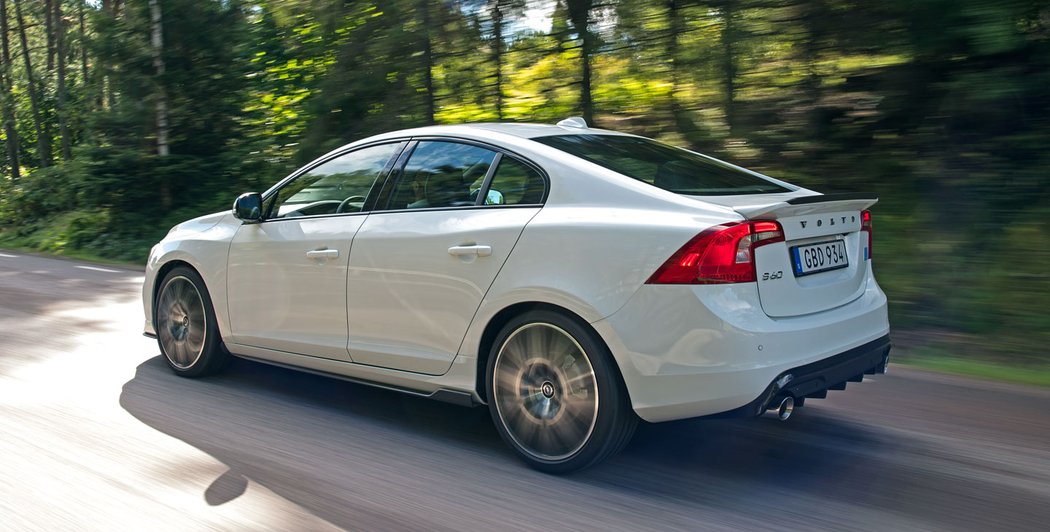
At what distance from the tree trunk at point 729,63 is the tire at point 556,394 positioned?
6.17m

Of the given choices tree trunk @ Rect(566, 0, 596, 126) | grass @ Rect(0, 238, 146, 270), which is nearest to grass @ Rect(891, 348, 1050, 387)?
tree trunk @ Rect(566, 0, 596, 126)

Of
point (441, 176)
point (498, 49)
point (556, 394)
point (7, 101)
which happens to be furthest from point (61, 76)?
point (556, 394)

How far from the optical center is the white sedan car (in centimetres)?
351

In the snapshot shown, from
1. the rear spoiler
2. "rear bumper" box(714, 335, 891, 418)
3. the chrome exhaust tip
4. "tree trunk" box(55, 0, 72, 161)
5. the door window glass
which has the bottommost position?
the chrome exhaust tip

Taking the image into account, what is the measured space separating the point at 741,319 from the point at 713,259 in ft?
0.81

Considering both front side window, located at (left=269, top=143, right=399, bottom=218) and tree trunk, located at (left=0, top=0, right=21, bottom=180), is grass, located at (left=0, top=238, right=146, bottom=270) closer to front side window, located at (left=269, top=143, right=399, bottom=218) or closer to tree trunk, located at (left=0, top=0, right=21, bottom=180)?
front side window, located at (left=269, top=143, right=399, bottom=218)

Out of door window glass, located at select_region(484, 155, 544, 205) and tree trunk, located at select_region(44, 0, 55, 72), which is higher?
tree trunk, located at select_region(44, 0, 55, 72)

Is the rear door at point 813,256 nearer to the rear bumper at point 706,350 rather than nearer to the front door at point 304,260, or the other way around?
the rear bumper at point 706,350

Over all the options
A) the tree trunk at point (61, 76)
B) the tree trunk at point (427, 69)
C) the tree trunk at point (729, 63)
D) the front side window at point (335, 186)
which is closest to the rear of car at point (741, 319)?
the front side window at point (335, 186)

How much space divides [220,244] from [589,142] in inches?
93.4

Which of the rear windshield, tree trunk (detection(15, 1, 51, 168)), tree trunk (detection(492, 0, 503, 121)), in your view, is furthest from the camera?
tree trunk (detection(15, 1, 51, 168))

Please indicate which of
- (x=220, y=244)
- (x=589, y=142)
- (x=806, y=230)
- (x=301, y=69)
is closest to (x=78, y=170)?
(x=301, y=69)

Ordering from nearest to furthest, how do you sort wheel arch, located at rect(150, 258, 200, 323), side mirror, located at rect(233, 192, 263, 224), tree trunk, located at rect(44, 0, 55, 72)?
side mirror, located at rect(233, 192, 263, 224)
wheel arch, located at rect(150, 258, 200, 323)
tree trunk, located at rect(44, 0, 55, 72)

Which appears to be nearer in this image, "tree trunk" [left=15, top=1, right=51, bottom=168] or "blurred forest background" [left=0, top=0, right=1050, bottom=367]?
"blurred forest background" [left=0, top=0, right=1050, bottom=367]
